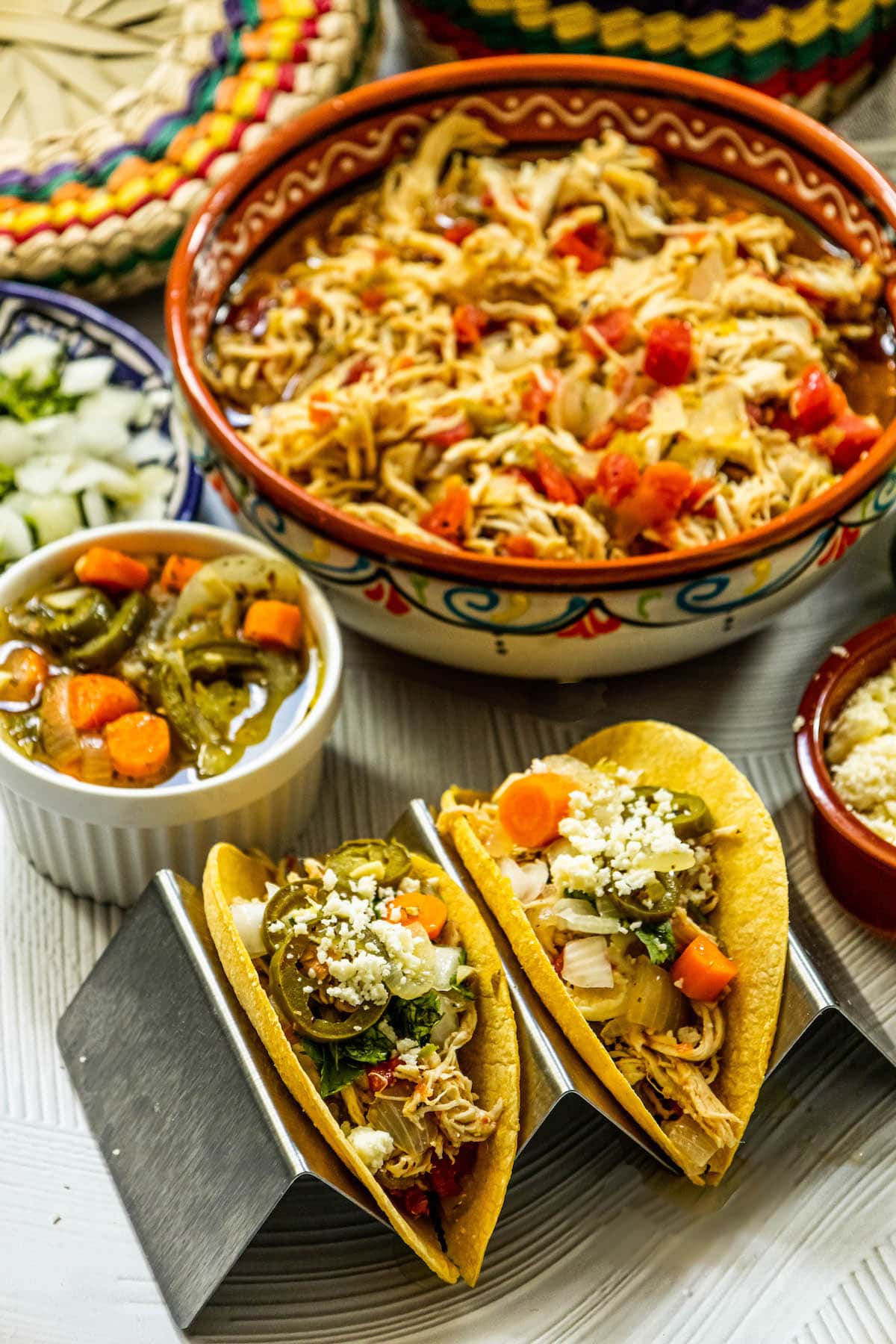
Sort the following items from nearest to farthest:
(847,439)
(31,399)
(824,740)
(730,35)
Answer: (824,740) → (847,439) → (31,399) → (730,35)

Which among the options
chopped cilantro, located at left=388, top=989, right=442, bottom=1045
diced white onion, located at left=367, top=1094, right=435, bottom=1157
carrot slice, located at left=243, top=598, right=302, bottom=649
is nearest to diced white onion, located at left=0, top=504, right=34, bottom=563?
carrot slice, located at left=243, top=598, right=302, bottom=649

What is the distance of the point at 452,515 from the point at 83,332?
1447 mm

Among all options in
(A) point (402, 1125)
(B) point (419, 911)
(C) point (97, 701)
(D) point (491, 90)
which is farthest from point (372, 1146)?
(D) point (491, 90)

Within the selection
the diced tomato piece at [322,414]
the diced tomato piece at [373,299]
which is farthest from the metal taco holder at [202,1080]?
the diced tomato piece at [373,299]

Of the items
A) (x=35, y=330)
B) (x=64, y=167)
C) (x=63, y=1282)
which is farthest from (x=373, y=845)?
(x=64, y=167)

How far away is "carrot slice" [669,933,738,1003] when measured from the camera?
2.60 meters

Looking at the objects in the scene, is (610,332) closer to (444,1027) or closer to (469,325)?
(469,325)

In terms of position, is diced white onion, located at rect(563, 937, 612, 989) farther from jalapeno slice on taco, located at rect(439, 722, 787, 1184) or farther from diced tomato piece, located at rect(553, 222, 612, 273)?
diced tomato piece, located at rect(553, 222, 612, 273)

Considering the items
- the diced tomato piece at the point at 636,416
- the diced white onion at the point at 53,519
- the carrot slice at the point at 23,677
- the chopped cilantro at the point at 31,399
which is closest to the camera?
the carrot slice at the point at 23,677

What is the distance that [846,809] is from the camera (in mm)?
2924

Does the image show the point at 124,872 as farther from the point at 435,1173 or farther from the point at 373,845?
the point at 435,1173

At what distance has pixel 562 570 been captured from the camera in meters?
2.87

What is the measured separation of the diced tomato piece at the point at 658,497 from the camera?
3.08 meters

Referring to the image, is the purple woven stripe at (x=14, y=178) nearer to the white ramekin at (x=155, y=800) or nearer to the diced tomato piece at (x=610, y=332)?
the white ramekin at (x=155, y=800)
